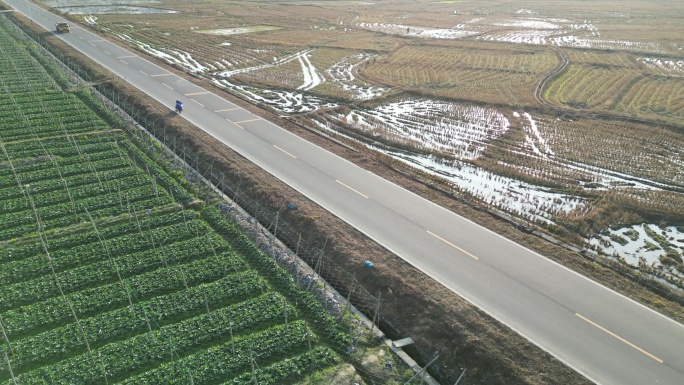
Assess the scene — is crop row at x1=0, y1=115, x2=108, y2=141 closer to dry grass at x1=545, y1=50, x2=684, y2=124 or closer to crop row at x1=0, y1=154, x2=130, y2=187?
crop row at x1=0, y1=154, x2=130, y2=187

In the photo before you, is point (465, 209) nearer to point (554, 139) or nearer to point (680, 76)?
point (554, 139)

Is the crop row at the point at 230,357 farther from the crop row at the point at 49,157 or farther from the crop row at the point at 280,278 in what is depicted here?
the crop row at the point at 49,157

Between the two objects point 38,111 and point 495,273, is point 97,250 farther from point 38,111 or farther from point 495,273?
point 38,111

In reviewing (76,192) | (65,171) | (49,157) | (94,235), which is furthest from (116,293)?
(49,157)

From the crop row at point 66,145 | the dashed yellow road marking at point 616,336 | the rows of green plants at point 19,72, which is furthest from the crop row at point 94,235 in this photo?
the rows of green plants at point 19,72

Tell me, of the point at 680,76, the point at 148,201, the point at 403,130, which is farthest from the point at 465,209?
the point at 680,76

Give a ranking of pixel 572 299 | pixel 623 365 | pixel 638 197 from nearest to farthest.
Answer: pixel 623 365
pixel 572 299
pixel 638 197
